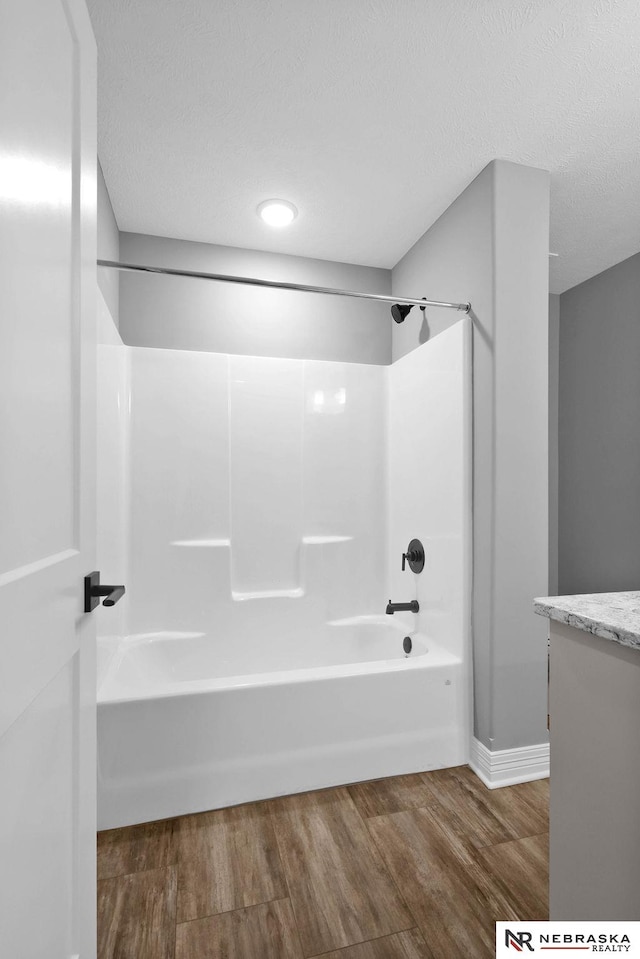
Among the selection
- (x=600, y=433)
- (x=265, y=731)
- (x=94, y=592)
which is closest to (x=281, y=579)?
(x=265, y=731)

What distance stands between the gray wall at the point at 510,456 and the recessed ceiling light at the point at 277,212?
2.95 ft

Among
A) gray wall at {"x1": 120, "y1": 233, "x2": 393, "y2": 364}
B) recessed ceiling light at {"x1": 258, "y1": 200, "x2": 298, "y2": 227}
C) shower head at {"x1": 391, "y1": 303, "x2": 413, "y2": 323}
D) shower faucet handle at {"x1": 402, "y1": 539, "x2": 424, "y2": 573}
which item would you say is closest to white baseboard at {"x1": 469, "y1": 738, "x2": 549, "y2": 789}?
shower faucet handle at {"x1": 402, "y1": 539, "x2": 424, "y2": 573}

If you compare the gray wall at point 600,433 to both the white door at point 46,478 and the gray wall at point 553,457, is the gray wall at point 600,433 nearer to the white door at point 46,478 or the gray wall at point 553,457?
the gray wall at point 553,457

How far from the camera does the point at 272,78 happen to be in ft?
5.34

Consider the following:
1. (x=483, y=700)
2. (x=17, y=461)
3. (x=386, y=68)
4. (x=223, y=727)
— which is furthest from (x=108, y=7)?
(x=483, y=700)

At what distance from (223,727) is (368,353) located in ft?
7.41

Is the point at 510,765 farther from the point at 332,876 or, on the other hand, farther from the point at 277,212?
the point at 277,212

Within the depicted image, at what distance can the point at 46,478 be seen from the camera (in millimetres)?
756

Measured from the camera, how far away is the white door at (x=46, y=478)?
62cm

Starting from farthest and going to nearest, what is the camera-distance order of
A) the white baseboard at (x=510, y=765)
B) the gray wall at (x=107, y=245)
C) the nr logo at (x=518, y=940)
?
the gray wall at (x=107, y=245) → the white baseboard at (x=510, y=765) → the nr logo at (x=518, y=940)

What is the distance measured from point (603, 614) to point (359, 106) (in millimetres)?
1853

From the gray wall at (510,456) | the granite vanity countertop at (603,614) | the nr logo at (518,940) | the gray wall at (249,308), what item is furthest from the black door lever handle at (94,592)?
the gray wall at (249,308)

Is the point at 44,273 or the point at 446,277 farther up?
the point at 446,277

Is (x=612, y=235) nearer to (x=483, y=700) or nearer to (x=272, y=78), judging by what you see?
(x=272, y=78)
